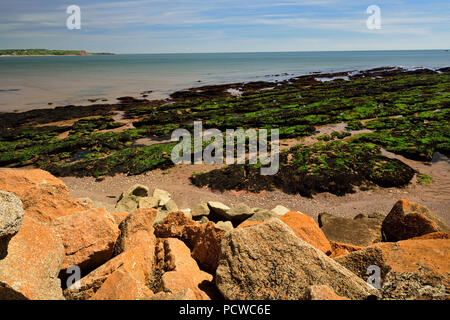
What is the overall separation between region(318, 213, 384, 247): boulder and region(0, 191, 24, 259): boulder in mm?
7540

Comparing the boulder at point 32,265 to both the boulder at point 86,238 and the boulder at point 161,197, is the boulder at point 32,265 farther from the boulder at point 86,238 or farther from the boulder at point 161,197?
the boulder at point 161,197

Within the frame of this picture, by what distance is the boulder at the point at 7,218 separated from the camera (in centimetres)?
351

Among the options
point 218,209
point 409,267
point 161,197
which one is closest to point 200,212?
point 218,209

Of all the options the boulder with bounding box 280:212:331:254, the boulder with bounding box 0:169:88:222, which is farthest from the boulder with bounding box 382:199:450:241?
the boulder with bounding box 0:169:88:222

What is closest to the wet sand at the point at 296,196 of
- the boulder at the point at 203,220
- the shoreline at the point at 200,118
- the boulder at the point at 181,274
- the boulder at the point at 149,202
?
the shoreline at the point at 200,118

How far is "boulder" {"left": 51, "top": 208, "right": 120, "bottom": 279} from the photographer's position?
487 cm

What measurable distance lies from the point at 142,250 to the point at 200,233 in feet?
4.56

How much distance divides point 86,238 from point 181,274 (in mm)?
2339

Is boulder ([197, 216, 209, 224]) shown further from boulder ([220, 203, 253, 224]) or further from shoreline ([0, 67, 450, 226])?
shoreline ([0, 67, 450, 226])

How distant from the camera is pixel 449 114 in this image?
27.2 meters

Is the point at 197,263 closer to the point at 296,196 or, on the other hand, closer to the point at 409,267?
the point at 409,267

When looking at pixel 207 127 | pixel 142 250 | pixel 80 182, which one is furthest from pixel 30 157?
pixel 142 250

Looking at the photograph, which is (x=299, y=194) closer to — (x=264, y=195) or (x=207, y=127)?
(x=264, y=195)

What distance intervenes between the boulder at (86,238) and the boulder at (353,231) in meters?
6.18
